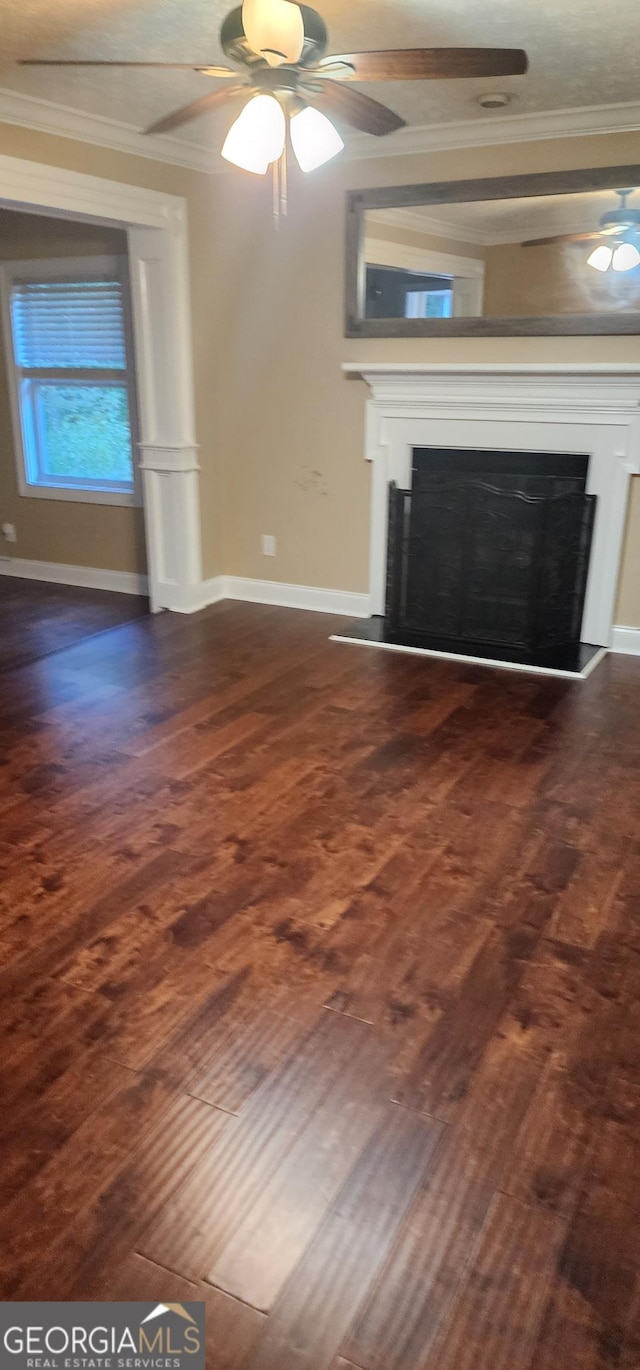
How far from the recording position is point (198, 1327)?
4.46ft

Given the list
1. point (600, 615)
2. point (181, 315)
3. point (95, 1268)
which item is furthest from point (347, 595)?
point (95, 1268)

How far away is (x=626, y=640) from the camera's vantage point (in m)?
4.27

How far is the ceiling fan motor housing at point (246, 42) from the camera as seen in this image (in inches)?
90.7

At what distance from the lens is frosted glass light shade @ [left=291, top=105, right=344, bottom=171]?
2600mm

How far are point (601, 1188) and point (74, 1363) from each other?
0.91 meters

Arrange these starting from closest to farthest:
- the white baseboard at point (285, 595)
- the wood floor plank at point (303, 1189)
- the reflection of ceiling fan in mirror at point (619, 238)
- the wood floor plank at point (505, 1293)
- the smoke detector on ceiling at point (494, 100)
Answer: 1. the wood floor plank at point (505, 1293)
2. the wood floor plank at point (303, 1189)
3. the smoke detector on ceiling at point (494, 100)
4. the reflection of ceiling fan in mirror at point (619, 238)
5. the white baseboard at point (285, 595)

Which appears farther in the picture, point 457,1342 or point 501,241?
point 501,241

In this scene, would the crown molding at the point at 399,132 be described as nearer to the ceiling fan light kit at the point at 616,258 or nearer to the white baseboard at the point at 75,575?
the ceiling fan light kit at the point at 616,258

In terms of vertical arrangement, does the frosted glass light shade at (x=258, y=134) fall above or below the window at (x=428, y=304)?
above

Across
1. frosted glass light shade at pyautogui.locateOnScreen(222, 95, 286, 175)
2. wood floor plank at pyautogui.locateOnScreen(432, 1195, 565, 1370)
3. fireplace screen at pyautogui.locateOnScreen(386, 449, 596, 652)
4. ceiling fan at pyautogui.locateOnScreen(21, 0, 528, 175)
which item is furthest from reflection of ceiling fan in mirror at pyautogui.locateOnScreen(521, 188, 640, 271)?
wood floor plank at pyautogui.locateOnScreen(432, 1195, 565, 1370)

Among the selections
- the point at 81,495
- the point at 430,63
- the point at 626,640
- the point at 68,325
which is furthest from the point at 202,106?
the point at 81,495

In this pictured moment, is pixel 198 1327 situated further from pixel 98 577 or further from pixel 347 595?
pixel 98 577

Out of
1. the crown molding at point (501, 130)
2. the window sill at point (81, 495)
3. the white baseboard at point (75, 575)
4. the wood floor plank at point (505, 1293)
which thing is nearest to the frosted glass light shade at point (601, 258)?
the crown molding at point (501, 130)

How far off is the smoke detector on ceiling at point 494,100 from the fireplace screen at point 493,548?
4.66 feet
